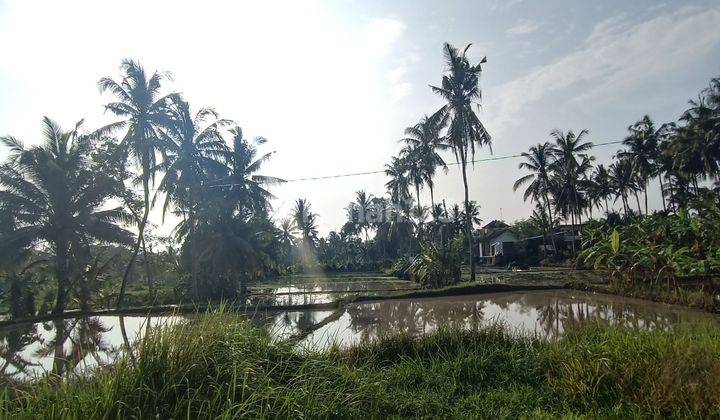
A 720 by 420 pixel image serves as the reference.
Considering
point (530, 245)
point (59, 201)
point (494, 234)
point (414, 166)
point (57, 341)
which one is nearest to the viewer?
point (57, 341)

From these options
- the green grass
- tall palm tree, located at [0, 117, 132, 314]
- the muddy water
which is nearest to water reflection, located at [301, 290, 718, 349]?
the muddy water

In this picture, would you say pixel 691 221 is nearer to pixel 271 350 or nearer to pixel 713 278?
pixel 713 278

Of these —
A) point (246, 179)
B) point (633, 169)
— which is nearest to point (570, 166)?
point (633, 169)

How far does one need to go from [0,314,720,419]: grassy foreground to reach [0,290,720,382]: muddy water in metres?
3.24

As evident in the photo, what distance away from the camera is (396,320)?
13.4 meters

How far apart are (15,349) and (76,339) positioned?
1.37 metres

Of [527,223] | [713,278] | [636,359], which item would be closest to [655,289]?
[713,278]

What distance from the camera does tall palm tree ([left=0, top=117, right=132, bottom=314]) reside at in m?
17.8

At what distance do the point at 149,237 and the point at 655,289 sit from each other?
28453 mm

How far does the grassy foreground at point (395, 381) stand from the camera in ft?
10.8

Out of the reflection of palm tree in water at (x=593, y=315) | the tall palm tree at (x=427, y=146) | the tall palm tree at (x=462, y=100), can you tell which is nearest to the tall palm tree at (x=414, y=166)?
the tall palm tree at (x=427, y=146)

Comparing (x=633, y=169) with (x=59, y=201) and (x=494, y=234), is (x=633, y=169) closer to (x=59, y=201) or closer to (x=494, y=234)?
(x=494, y=234)

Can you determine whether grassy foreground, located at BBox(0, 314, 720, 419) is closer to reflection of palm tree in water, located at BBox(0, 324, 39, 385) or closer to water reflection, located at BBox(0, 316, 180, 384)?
water reflection, located at BBox(0, 316, 180, 384)

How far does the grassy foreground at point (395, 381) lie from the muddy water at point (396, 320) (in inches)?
128
